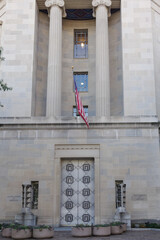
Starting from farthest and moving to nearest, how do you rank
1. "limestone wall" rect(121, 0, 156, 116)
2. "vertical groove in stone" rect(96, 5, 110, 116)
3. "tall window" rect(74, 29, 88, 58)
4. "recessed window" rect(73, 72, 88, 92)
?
"tall window" rect(74, 29, 88, 58), "recessed window" rect(73, 72, 88, 92), "vertical groove in stone" rect(96, 5, 110, 116), "limestone wall" rect(121, 0, 156, 116)

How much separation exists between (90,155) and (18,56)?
38.3ft

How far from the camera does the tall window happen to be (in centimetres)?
3450

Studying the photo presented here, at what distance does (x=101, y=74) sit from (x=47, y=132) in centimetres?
771

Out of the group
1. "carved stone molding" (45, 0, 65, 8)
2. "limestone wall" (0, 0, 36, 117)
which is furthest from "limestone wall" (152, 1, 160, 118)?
"limestone wall" (0, 0, 36, 117)

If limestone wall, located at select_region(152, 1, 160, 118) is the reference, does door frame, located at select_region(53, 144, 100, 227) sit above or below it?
below

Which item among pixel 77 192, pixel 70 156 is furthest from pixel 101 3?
pixel 77 192

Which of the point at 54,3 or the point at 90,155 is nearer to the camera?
the point at 90,155

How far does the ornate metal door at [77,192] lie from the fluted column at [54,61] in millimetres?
5358

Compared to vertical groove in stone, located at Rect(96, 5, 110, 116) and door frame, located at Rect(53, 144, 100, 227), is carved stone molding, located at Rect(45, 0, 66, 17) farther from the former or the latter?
door frame, located at Rect(53, 144, 100, 227)

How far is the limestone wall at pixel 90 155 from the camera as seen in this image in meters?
23.4

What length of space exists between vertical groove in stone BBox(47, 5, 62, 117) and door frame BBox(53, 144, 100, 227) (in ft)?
13.9

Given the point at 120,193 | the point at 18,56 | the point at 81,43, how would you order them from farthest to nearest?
1. the point at 81,43
2. the point at 18,56
3. the point at 120,193

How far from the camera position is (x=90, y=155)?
971 inches

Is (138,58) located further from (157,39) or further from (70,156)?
(70,156)
